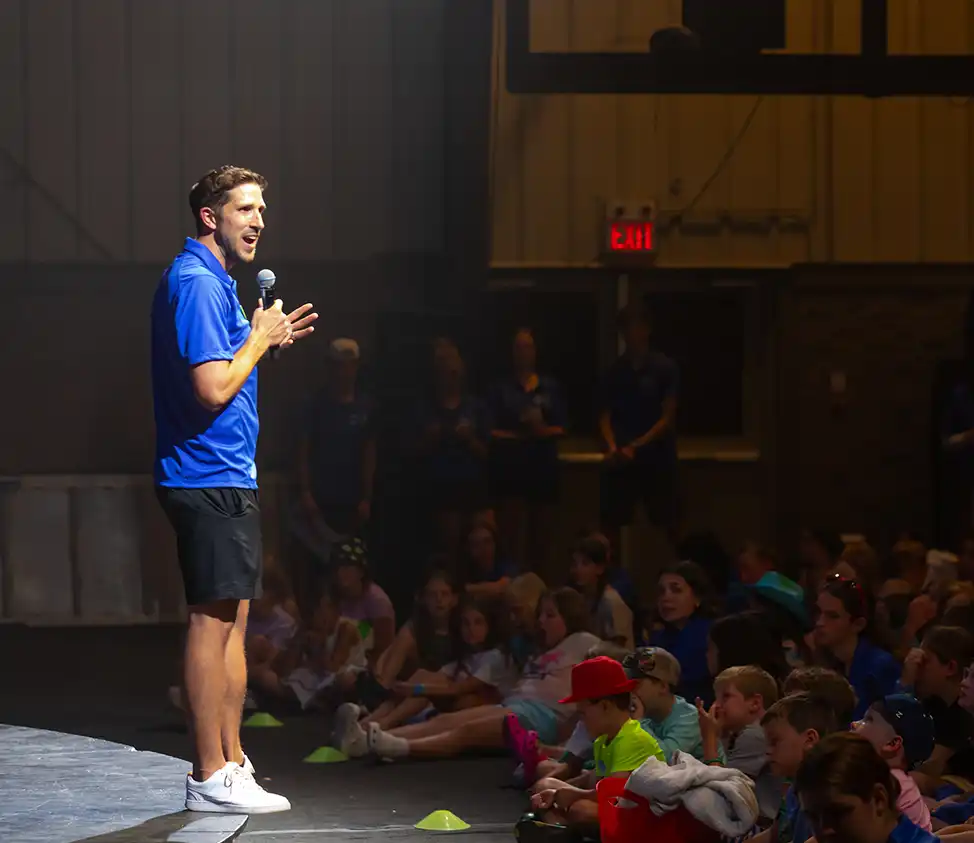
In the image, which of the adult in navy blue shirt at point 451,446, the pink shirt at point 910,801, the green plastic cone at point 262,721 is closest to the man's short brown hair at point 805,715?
the pink shirt at point 910,801

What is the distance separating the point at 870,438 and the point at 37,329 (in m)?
4.66

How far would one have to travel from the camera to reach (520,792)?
547 cm

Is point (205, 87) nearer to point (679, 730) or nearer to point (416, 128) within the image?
point (416, 128)

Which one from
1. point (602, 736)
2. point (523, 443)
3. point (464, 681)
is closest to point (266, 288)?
point (602, 736)

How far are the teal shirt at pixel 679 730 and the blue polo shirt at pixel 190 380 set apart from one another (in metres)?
1.41

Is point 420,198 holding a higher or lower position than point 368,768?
higher

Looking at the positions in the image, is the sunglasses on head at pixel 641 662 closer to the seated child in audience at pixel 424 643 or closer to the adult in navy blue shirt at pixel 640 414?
the seated child in audience at pixel 424 643

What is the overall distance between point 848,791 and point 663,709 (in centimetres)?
199

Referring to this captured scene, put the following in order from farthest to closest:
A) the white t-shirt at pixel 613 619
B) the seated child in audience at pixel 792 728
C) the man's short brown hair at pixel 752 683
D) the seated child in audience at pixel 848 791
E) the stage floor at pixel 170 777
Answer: the white t-shirt at pixel 613 619
the man's short brown hair at pixel 752 683
the stage floor at pixel 170 777
the seated child in audience at pixel 792 728
the seated child in audience at pixel 848 791

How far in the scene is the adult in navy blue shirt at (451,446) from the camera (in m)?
8.73

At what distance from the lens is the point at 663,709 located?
5059 mm

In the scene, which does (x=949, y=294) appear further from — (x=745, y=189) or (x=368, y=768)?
(x=368, y=768)

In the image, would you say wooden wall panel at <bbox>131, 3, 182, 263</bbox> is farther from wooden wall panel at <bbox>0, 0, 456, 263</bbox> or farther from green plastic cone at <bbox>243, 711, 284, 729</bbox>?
green plastic cone at <bbox>243, 711, 284, 729</bbox>

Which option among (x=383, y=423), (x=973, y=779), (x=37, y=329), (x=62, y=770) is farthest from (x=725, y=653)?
(x=37, y=329)
